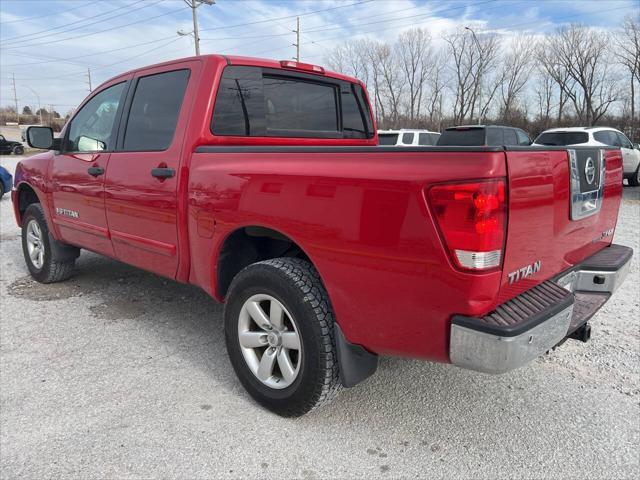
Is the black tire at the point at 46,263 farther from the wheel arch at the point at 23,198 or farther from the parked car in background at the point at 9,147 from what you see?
the parked car in background at the point at 9,147

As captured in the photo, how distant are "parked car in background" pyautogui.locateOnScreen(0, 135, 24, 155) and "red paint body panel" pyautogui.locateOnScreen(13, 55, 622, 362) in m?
30.5

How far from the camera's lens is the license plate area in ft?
7.86

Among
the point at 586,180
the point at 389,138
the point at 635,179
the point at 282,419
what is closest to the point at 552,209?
the point at 586,180

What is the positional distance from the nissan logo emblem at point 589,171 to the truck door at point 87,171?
10.4 feet

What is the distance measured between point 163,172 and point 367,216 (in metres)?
1.61

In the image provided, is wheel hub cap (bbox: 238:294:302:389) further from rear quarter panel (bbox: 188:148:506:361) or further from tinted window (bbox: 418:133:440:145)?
tinted window (bbox: 418:133:440:145)

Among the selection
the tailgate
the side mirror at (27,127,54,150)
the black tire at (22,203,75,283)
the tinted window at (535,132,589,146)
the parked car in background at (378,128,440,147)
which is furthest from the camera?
the parked car in background at (378,128,440,147)

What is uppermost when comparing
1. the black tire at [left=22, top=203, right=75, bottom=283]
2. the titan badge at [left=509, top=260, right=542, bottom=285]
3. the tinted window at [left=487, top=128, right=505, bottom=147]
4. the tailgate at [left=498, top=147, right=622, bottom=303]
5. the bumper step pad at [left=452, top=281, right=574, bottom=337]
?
the tinted window at [left=487, top=128, right=505, bottom=147]

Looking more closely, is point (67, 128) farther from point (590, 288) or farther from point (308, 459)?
point (590, 288)

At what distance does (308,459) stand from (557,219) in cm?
162

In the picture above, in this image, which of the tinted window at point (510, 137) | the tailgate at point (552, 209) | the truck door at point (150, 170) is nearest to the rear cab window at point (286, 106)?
the truck door at point (150, 170)

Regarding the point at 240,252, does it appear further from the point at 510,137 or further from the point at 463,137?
the point at 510,137

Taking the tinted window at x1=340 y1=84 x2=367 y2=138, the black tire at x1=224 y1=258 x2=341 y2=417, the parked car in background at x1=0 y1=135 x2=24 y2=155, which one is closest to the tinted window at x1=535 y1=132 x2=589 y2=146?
the tinted window at x1=340 y1=84 x2=367 y2=138

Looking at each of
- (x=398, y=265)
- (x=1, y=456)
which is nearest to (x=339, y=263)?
(x=398, y=265)
